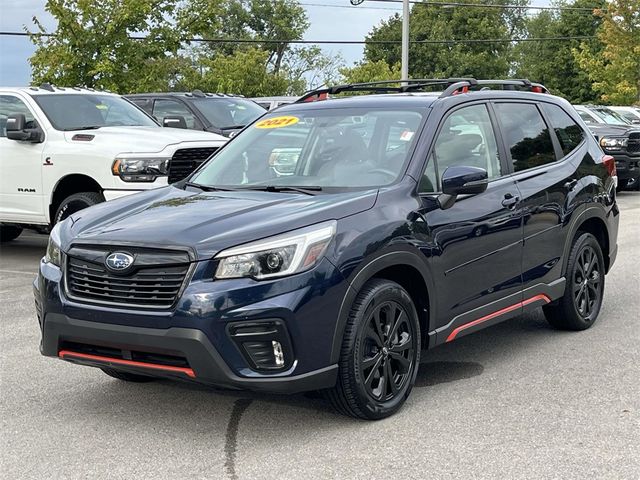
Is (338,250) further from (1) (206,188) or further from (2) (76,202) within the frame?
(2) (76,202)

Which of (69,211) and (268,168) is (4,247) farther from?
(268,168)

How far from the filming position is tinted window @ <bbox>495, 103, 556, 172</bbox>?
590 cm

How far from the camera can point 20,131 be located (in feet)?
31.9

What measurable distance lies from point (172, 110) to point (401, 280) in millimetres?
9784

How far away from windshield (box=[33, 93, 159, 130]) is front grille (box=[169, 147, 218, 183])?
1.28m

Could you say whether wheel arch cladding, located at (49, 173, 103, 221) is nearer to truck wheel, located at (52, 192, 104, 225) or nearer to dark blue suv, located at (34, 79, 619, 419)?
truck wheel, located at (52, 192, 104, 225)

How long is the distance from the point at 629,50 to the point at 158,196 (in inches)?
1514

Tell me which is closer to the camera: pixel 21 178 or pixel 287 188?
pixel 287 188

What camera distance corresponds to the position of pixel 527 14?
88438 millimetres

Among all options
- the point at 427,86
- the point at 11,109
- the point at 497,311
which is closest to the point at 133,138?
the point at 11,109

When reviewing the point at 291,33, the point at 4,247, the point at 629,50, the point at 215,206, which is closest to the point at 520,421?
the point at 215,206

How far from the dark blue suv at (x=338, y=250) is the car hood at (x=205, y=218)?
0.05 feet

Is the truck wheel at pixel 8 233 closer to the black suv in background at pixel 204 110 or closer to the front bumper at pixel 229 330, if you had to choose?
the black suv in background at pixel 204 110

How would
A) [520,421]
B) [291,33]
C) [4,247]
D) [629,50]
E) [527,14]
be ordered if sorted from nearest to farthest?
[520,421] → [4,247] → [629,50] → [291,33] → [527,14]
